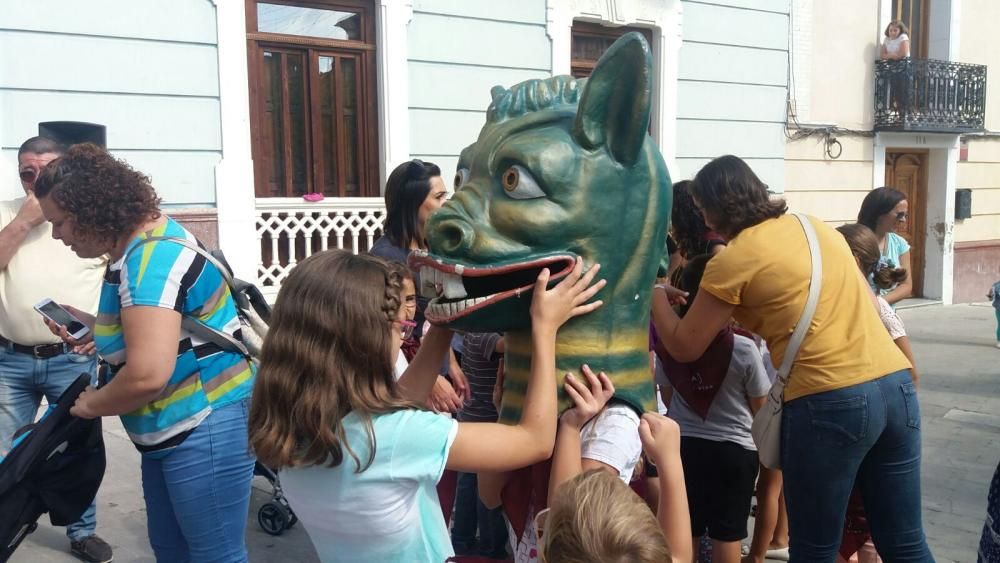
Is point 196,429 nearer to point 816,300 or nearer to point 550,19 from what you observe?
point 816,300

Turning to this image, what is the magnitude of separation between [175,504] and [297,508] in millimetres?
808

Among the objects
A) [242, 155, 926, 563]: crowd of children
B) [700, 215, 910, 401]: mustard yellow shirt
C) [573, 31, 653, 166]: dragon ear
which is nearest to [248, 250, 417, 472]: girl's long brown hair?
[242, 155, 926, 563]: crowd of children

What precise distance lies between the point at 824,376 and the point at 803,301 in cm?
21

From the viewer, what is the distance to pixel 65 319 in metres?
2.72

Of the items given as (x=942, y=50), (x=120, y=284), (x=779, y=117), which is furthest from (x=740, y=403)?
(x=942, y=50)

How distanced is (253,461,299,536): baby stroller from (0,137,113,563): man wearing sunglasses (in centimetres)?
67

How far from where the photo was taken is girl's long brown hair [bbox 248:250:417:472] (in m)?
1.56

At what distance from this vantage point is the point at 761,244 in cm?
231

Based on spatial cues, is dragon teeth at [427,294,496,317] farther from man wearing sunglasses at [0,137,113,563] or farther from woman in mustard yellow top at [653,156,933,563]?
man wearing sunglasses at [0,137,113,563]

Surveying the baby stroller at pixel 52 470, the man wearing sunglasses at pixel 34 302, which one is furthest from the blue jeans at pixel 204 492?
the man wearing sunglasses at pixel 34 302

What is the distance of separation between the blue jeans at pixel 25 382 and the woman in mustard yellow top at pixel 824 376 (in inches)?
101

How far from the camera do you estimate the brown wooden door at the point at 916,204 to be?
485 inches

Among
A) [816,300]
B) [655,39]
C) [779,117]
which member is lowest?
[816,300]

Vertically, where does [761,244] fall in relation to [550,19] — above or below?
below
